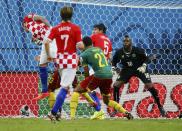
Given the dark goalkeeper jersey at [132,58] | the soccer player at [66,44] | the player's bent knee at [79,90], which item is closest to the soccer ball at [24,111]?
the dark goalkeeper jersey at [132,58]

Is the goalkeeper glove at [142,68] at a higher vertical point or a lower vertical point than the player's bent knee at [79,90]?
higher

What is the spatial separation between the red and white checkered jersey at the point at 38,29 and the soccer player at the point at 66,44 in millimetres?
1436

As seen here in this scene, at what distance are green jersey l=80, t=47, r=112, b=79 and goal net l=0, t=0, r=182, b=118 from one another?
1.86 metres

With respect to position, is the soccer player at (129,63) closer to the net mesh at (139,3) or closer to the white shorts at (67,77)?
the net mesh at (139,3)

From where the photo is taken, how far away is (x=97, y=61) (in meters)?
9.45

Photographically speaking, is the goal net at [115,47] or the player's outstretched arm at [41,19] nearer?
the player's outstretched arm at [41,19]

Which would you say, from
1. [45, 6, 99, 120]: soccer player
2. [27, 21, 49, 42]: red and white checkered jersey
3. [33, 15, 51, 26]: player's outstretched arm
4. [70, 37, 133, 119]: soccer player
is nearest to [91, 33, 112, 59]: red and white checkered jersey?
[27, 21, 49, 42]: red and white checkered jersey

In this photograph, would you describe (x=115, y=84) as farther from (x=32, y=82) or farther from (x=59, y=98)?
(x=59, y=98)

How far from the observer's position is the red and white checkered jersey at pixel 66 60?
8.66 m

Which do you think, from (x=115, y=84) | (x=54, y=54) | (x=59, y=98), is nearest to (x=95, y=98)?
(x=115, y=84)

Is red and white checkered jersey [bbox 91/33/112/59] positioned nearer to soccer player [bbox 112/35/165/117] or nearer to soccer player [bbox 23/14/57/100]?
soccer player [bbox 112/35/165/117]

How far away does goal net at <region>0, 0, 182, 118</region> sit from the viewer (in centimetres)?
1182

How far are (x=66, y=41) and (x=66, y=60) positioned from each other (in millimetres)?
275

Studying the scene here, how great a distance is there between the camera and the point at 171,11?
12.8m
